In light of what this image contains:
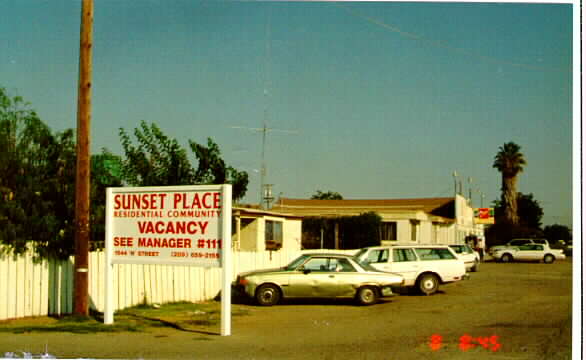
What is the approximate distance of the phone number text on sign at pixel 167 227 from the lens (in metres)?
12.1

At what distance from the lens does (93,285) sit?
14.5 m

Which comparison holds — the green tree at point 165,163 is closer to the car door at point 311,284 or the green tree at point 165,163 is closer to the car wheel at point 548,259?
the car door at point 311,284

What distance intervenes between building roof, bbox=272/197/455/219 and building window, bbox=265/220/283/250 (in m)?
3.08

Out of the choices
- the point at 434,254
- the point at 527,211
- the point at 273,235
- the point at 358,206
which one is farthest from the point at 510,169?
the point at 434,254

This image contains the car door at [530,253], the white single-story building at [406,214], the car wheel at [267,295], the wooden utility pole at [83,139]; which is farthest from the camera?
the car door at [530,253]

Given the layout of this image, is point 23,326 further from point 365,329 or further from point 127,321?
point 365,329

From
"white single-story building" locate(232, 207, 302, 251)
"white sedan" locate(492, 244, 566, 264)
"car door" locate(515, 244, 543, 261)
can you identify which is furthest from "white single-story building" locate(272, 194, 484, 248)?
"car door" locate(515, 244, 543, 261)

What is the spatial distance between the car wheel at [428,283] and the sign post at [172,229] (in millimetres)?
9367

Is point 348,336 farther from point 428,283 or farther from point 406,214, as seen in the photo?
point 406,214

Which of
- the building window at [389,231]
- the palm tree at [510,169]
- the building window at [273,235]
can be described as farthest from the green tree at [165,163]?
the palm tree at [510,169]
